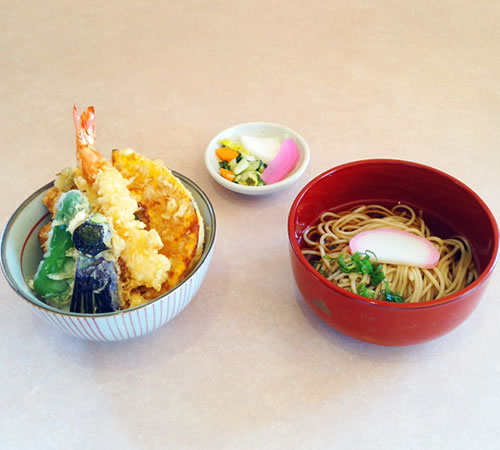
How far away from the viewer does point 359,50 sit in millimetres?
1839

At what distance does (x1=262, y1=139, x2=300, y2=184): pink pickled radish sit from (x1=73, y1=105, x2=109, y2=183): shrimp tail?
41 cm

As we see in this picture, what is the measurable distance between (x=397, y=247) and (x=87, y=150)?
2.08 feet

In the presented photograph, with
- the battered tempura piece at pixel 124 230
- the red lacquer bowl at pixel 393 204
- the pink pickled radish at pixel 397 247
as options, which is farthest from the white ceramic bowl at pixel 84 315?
the pink pickled radish at pixel 397 247

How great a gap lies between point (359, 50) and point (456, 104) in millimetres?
411

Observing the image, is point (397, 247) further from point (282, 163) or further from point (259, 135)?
point (259, 135)

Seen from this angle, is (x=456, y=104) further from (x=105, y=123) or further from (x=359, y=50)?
(x=105, y=123)

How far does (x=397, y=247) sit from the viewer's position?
107 centimetres

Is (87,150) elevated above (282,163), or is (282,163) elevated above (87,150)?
(87,150)

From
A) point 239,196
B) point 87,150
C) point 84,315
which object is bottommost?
point 239,196

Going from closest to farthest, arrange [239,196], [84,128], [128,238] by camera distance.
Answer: [128,238] → [84,128] → [239,196]

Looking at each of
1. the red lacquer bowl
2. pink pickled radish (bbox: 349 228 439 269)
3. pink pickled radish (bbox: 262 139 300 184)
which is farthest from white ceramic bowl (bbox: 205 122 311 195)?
pink pickled radish (bbox: 349 228 439 269)

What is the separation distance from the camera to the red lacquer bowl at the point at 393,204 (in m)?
0.88

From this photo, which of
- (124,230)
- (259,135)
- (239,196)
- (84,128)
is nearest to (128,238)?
(124,230)

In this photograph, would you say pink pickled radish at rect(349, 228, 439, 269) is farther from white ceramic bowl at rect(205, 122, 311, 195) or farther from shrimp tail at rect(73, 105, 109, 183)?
shrimp tail at rect(73, 105, 109, 183)
